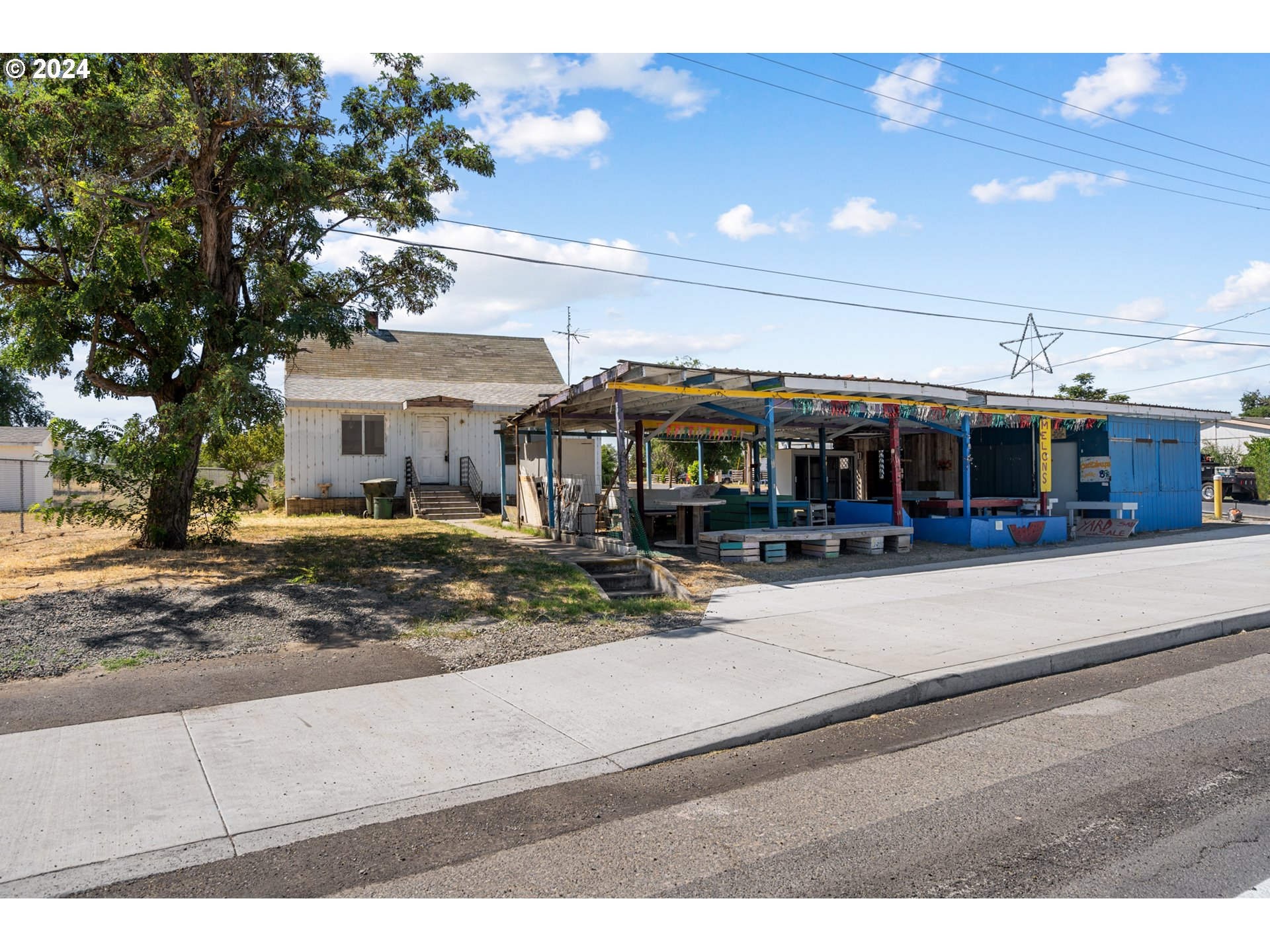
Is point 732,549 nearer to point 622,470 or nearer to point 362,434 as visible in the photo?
point 622,470

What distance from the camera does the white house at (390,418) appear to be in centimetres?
2252

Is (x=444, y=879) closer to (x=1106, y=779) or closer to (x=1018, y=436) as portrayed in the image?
(x=1106, y=779)

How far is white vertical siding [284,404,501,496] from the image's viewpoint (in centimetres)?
2244

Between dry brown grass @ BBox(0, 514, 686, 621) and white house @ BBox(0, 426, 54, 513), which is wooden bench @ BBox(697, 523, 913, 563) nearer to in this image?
dry brown grass @ BBox(0, 514, 686, 621)

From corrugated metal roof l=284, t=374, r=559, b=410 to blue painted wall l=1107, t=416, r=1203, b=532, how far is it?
53.1ft

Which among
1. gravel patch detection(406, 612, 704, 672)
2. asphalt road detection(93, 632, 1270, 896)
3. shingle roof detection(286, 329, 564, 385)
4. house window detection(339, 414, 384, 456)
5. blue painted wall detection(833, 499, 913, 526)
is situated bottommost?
asphalt road detection(93, 632, 1270, 896)

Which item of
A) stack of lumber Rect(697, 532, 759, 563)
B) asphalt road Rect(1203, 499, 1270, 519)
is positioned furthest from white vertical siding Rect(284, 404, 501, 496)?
asphalt road Rect(1203, 499, 1270, 519)

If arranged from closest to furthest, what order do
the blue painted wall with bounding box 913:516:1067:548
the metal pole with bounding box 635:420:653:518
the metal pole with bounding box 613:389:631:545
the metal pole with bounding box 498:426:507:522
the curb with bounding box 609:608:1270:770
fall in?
1. the curb with bounding box 609:608:1270:770
2. the metal pole with bounding box 613:389:631:545
3. the blue painted wall with bounding box 913:516:1067:548
4. the metal pole with bounding box 635:420:653:518
5. the metal pole with bounding box 498:426:507:522

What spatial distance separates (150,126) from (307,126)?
2.32 metres

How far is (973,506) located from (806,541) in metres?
5.72

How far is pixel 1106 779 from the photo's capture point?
4.57 meters

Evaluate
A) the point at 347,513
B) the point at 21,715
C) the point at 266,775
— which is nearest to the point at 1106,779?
the point at 266,775

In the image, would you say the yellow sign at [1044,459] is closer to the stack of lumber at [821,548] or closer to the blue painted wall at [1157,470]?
the blue painted wall at [1157,470]

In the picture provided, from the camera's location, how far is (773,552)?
47.0 feet
